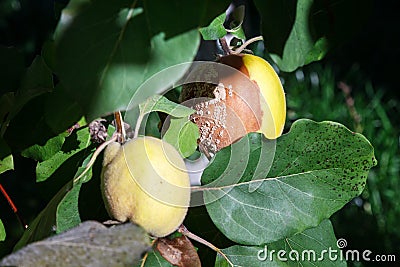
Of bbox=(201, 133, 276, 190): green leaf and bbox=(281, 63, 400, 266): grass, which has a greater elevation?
bbox=(201, 133, 276, 190): green leaf

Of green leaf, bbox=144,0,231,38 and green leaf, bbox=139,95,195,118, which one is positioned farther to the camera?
green leaf, bbox=139,95,195,118

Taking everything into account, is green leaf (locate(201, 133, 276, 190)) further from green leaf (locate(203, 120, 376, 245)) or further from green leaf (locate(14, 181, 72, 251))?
green leaf (locate(14, 181, 72, 251))

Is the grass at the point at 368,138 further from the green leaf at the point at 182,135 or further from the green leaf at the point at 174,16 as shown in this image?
the green leaf at the point at 174,16

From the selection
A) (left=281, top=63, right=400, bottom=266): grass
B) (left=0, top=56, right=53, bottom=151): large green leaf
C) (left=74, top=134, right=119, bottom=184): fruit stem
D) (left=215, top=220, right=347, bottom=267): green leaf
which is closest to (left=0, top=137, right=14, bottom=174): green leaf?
(left=0, top=56, right=53, bottom=151): large green leaf

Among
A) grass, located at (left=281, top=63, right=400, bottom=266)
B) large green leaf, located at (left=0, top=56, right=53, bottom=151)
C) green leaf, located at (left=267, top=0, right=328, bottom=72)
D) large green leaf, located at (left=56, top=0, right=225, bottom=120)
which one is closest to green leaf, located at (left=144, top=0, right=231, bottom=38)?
large green leaf, located at (left=56, top=0, right=225, bottom=120)

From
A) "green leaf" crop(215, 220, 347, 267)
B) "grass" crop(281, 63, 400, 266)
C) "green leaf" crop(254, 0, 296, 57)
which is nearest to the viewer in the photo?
"green leaf" crop(254, 0, 296, 57)

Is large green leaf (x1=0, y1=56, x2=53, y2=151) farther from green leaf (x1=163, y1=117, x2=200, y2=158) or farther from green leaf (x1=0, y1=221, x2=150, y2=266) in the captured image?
green leaf (x1=0, y1=221, x2=150, y2=266)

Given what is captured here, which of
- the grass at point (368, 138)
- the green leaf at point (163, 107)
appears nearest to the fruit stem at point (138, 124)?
the green leaf at point (163, 107)

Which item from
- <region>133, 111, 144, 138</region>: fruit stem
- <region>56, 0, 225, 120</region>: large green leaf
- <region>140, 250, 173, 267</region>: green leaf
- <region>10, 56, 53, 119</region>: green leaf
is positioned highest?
<region>56, 0, 225, 120</region>: large green leaf

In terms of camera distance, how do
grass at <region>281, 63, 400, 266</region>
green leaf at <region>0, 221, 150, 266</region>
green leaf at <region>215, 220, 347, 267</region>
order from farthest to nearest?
grass at <region>281, 63, 400, 266</region> → green leaf at <region>215, 220, 347, 267</region> → green leaf at <region>0, 221, 150, 266</region>
